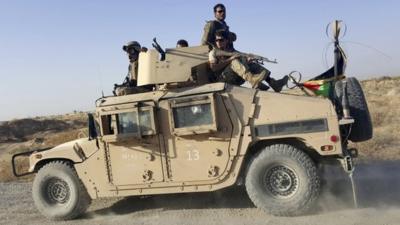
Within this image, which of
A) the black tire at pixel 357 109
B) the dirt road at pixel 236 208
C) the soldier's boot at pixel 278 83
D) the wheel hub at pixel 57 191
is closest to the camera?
the dirt road at pixel 236 208

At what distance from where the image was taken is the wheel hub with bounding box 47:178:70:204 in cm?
901

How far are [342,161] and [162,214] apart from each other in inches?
115

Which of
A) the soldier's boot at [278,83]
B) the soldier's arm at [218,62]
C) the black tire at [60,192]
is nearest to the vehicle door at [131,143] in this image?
the black tire at [60,192]

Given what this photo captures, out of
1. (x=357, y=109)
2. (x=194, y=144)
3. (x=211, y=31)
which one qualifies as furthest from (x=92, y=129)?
(x=357, y=109)

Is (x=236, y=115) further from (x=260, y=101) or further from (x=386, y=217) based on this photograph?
(x=386, y=217)

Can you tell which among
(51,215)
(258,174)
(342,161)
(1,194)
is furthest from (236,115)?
(1,194)

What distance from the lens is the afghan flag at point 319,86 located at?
26.4 feet

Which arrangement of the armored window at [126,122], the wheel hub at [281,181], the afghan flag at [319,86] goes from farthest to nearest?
the armored window at [126,122], the afghan flag at [319,86], the wheel hub at [281,181]

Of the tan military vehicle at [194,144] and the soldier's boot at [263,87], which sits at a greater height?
the soldier's boot at [263,87]

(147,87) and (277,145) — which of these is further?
(147,87)

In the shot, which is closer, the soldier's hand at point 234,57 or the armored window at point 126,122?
the armored window at point 126,122

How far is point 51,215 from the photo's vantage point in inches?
351

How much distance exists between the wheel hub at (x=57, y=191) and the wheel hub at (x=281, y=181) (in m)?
3.48

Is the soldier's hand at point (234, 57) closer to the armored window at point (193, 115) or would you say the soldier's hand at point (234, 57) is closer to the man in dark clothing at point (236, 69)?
the man in dark clothing at point (236, 69)
